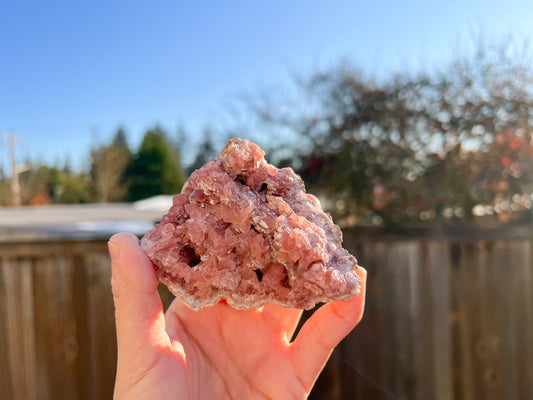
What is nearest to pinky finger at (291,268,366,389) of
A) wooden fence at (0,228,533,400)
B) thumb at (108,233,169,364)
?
thumb at (108,233,169,364)

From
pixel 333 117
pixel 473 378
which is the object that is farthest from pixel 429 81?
pixel 473 378

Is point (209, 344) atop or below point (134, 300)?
below

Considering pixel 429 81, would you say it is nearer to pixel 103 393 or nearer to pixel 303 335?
pixel 303 335

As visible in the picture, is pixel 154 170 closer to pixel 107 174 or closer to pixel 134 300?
pixel 107 174

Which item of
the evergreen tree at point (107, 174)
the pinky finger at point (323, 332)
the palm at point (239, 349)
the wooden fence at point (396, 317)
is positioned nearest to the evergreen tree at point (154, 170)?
the evergreen tree at point (107, 174)

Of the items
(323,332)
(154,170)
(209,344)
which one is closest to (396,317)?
(323,332)
